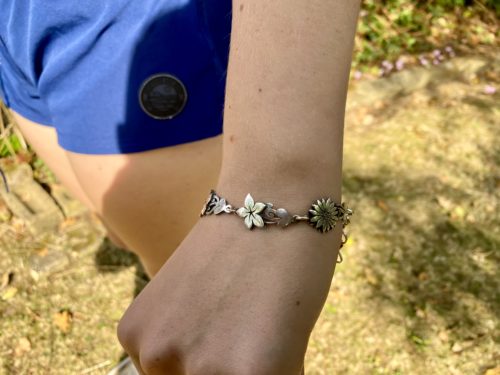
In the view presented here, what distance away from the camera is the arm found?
1.91 feet

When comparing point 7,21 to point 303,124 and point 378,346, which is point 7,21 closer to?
point 303,124

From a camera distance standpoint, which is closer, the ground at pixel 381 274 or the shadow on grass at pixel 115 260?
the ground at pixel 381 274

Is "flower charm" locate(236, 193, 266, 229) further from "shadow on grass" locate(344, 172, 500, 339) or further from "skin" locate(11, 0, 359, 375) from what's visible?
"shadow on grass" locate(344, 172, 500, 339)

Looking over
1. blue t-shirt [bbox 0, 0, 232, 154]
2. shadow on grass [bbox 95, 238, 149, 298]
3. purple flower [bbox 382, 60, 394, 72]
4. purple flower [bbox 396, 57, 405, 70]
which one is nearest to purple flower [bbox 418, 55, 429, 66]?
purple flower [bbox 396, 57, 405, 70]

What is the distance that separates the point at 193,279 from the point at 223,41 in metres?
0.60

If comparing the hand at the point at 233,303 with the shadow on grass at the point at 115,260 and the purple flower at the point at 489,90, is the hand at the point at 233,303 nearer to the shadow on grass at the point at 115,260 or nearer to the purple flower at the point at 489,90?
the shadow on grass at the point at 115,260

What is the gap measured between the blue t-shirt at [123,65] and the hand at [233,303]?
0.43 metres

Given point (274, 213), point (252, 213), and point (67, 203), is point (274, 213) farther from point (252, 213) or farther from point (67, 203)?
point (67, 203)

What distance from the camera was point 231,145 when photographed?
2.16ft

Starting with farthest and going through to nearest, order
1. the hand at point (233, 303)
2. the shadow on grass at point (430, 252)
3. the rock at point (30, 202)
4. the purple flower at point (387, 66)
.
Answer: the purple flower at point (387, 66) < the rock at point (30, 202) < the shadow on grass at point (430, 252) < the hand at point (233, 303)

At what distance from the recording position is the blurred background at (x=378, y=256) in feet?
8.21

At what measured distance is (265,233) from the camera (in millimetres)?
616

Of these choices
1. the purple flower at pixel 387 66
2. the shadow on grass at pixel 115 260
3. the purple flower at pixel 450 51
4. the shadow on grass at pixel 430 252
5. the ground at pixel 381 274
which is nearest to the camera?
the ground at pixel 381 274

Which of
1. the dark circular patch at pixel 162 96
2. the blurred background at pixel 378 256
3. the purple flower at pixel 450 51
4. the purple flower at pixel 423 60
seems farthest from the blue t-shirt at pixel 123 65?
the purple flower at pixel 450 51
